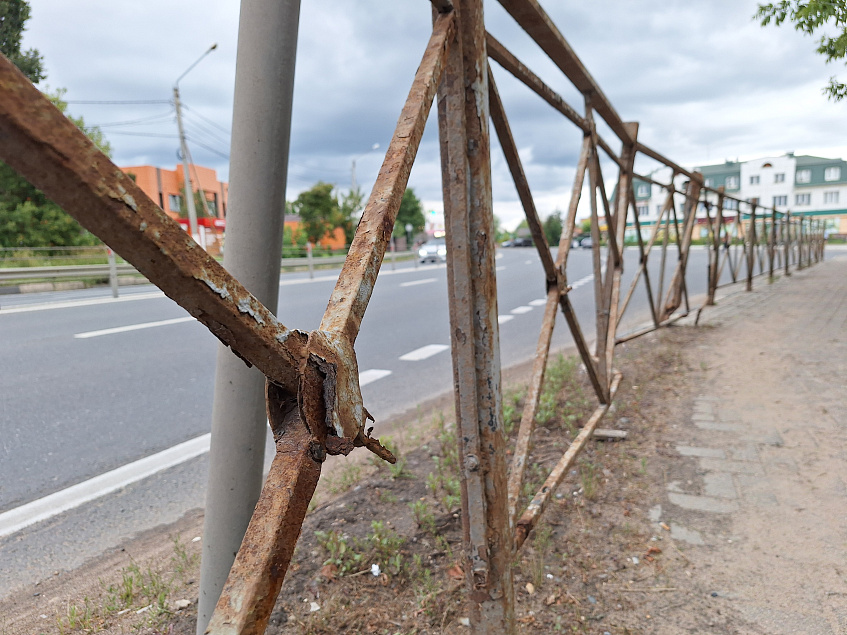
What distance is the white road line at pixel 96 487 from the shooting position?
2.45m

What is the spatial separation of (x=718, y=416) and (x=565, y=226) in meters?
1.82

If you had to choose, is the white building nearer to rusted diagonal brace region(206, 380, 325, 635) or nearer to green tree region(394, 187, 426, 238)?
green tree region(394, 187, 426, 238)

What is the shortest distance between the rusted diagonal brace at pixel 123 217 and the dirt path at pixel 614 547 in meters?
1.28

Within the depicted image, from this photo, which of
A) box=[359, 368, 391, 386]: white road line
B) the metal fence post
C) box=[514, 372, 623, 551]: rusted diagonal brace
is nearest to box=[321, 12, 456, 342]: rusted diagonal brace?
box=[514, 372, 623, 551]: rusted diagonal brace

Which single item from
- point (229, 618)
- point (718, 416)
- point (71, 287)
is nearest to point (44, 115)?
point (229, 618)

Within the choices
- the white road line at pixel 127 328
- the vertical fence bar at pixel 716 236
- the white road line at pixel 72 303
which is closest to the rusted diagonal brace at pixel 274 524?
the white road line at pixel 72 303

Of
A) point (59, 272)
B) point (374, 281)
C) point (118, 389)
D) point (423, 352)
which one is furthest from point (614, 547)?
point (59, 272)

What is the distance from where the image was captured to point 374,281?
106cm

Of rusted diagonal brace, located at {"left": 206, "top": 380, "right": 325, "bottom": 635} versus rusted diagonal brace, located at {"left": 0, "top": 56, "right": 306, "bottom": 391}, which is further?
rusted diagonal brace, located at {"left": 206, "top": 380, "right": 325, "bottom": 635}

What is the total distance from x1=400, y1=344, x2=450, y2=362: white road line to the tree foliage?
149 inches

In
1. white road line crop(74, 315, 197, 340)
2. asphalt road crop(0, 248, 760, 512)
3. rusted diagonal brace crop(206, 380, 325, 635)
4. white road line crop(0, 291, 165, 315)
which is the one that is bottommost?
asphalt road crop(0, 248, 760, 512)

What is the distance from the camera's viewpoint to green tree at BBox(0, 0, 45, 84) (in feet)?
3.00

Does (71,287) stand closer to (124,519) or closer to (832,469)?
(124,519)

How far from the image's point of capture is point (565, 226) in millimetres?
2738
